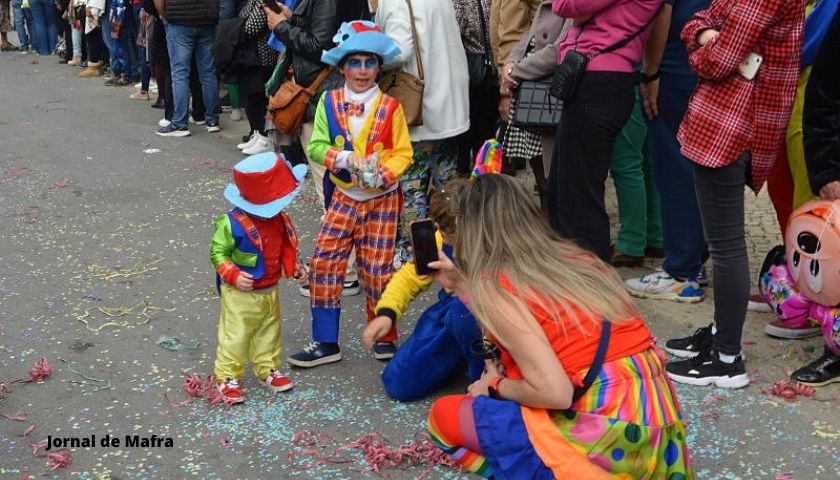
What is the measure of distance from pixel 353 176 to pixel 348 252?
14.4 inches

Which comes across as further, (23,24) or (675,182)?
(23,24)

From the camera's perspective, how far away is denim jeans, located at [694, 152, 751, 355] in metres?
3.70

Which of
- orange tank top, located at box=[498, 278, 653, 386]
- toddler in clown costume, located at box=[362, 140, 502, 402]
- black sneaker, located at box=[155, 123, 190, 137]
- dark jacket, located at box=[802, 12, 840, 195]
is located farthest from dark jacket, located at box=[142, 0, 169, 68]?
orange tank top, located at box=[498, 278, 653, 386]

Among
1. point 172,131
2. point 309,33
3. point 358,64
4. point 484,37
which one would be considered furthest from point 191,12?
point 358,64

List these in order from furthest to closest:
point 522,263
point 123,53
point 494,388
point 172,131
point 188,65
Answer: point 123,53 → point 172,131 → point 188,65 → point 494,388 → point 522,263

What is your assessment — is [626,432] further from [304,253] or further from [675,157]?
[304,253]

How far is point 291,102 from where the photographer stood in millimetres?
5020

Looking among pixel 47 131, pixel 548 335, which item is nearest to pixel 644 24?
pixel 548 335

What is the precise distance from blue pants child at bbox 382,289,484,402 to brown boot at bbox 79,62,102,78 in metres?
10.6

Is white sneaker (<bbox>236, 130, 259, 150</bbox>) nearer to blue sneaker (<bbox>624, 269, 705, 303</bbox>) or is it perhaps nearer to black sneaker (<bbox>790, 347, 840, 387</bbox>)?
blue sneaker (<bbox>624, 269, 705, 303</bbox>)

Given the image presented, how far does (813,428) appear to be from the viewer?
11.6ft

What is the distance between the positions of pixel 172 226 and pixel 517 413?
12.9ft

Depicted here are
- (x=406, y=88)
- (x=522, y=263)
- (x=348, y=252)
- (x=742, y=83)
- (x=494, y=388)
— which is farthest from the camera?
(x=406, y=88)

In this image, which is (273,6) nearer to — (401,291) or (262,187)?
(262,187)
